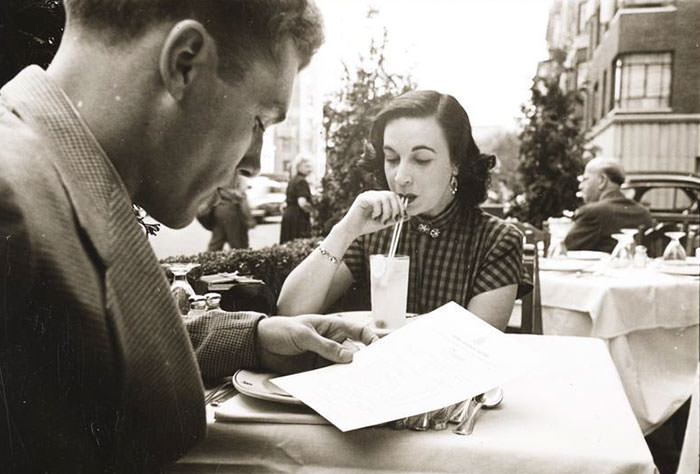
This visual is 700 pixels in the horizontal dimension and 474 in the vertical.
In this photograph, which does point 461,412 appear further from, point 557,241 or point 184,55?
point 557,241

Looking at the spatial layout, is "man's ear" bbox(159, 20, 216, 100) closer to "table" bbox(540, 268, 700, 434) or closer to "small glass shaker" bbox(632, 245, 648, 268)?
"table" bbox(540, 268, 700, 434)

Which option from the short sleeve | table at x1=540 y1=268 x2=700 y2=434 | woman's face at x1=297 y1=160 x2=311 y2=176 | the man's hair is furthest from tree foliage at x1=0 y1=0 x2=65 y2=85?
table at x1=540 y1=268 x2=700 y2=434

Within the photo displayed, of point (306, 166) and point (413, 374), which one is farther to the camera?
point (306, 166)

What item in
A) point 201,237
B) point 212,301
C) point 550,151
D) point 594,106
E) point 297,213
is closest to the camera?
point 212,301

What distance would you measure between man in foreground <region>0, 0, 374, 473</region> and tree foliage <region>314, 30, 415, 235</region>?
134 centimetres

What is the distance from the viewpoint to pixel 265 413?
704 millimetres

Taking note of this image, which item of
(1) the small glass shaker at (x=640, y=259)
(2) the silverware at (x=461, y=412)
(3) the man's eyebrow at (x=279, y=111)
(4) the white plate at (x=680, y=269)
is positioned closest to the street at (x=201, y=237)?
(1) the small glass shaker at (x=640, y=259)

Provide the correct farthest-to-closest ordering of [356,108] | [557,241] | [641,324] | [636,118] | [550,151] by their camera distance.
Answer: [550,151] → [636,118] → [557,241] → [641,324] → [356,108]

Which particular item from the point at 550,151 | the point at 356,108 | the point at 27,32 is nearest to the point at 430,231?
the point at 356,108

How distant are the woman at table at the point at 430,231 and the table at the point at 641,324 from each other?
1.01 m

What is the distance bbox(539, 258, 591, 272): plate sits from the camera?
2.86m

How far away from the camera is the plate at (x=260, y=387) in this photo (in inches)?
28.0

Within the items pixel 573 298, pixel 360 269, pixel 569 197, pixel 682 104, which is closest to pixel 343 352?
pixel 360 269

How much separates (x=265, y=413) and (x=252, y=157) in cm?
30
